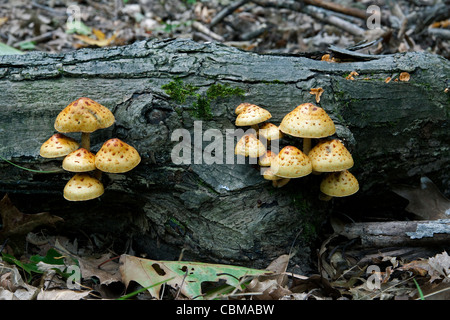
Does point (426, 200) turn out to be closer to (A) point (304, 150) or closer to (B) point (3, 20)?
(A) point (304, 150)

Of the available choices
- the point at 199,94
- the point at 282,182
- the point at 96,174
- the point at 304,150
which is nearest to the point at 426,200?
the point at 304,150

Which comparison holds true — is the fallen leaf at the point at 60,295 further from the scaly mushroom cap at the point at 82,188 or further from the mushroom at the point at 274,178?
the mushroom at the point at 274,178

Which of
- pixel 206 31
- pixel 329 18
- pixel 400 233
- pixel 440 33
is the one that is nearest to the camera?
pixel 400 233

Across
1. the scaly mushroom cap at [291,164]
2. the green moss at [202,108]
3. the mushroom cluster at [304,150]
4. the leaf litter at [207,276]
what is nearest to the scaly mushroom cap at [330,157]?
the mushroom cluster at [304,150]

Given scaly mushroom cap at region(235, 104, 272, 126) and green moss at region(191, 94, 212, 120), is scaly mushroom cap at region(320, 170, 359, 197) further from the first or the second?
green moss at region(191, 94, 212, 120)

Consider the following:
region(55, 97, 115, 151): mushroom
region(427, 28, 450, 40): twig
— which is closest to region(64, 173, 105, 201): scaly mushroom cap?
region(55, 97, 115, 151): mushroom

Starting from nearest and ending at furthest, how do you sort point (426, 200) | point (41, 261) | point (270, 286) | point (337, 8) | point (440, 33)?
point (270, 286)
point (41, 261)
point (426, 200)
point (440, 33)
point (337, 8)
